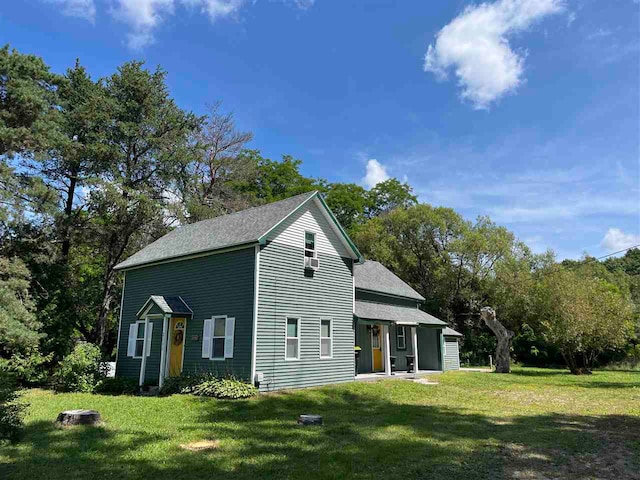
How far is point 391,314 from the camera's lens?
20719 millimetres

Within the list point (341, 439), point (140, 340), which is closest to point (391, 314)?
point (140, 340)

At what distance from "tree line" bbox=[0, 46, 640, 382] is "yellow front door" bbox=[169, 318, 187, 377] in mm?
4900

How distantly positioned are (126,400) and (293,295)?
6.18m

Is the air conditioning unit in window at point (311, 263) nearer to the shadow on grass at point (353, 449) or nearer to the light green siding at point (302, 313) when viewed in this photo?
the light green siding at point (302, 313)

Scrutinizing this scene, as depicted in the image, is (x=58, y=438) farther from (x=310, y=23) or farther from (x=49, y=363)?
(x=310, y=23)

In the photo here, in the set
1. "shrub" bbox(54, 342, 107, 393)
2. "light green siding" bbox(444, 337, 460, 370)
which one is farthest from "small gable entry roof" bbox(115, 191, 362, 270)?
"light green siding" bbox(444, 337, 460, 370)

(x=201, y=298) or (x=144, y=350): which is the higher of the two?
(x=201, y=298)

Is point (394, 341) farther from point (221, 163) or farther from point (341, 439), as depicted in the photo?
point (221, 163)

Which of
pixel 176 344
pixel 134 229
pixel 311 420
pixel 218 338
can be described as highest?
pixel 134 229

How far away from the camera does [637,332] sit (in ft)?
100.0

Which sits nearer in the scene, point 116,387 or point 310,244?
point 116,387

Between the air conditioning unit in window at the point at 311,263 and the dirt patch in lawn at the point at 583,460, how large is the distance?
32.5 ft

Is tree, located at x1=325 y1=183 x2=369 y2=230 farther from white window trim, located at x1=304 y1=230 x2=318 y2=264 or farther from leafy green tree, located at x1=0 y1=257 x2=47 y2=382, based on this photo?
leafy green tree, located at x1=0 y1=257 x2=47 y2=382

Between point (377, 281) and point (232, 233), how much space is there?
9390mm
